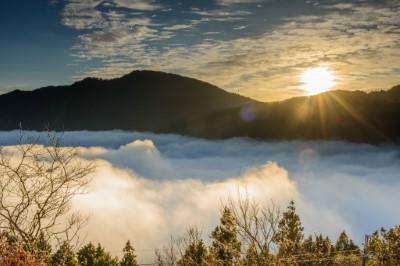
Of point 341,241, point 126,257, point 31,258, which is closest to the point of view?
point 31,258

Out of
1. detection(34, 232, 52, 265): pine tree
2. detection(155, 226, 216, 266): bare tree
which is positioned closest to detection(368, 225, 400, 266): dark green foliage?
detection(155, 226, 216, 266): bare tree

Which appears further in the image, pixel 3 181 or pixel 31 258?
pixel 3 181

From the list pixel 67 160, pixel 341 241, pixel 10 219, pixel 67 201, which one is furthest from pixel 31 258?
pixel 341 241

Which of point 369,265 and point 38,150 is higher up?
point 38,150

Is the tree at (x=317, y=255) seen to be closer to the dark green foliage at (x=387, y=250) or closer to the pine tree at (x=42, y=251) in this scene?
the dark green foliage at (x=387, y=250)

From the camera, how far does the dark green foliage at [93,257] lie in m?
54.6

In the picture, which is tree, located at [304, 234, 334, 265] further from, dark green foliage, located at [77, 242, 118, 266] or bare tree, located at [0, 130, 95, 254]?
dark green foliage, located at [77, 242, 118, 266]

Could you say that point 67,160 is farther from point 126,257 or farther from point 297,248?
point 126,257

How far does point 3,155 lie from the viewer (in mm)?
14852

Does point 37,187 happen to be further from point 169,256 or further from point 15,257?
point 169,256

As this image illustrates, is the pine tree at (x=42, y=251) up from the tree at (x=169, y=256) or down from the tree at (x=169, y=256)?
up

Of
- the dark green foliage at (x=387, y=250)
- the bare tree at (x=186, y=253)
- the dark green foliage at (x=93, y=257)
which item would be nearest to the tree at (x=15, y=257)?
the bare tree at (x=186, y=253)

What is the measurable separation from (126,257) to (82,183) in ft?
150

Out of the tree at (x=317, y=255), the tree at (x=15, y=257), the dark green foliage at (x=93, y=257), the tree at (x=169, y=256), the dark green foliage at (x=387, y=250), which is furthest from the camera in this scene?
the dark green foliage at (x=93, y=257)
